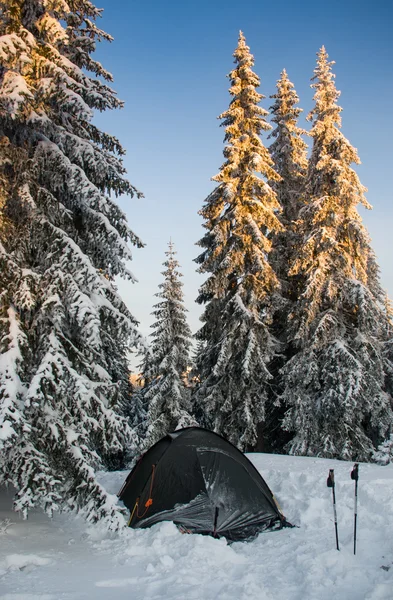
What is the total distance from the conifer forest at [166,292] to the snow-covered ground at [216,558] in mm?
673

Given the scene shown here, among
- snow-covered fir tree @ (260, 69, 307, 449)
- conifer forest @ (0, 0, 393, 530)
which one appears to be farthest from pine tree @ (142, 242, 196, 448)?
snow-covered fir tree @ (260, 69, 307, 449)

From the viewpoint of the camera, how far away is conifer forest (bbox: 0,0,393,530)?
745 cm

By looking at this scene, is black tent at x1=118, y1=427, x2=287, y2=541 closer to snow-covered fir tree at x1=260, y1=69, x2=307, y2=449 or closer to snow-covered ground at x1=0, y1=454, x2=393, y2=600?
snow-covered ground at x1=0, y1=454, x2=393, y2=600

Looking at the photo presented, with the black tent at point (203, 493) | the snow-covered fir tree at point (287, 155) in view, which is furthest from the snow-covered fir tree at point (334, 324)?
the black tent at point (203, 493)

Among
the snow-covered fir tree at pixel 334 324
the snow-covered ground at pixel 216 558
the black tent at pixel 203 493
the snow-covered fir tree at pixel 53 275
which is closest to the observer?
the snow-covered ground at pixel 216 558

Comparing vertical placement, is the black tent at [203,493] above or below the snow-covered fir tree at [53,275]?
below

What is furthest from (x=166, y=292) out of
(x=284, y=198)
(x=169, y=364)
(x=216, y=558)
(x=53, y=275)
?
(x=216, y=558)

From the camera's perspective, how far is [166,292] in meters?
21.2

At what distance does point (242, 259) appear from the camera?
16.7 m

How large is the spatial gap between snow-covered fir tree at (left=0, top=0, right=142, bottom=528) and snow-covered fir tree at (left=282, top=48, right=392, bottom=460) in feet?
29.0

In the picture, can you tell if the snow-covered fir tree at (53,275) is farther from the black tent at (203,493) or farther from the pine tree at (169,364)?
the pine tree at (169,364)

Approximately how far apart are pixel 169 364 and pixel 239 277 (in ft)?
19.3

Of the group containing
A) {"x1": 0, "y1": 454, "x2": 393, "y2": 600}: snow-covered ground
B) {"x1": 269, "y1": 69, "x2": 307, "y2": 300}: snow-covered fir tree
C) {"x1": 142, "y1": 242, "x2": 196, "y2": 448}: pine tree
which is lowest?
{"x1": 0, "y1": 454, "x2": 393, "y2": 600}: snow-covered ground

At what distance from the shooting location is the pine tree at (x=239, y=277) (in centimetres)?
1614
